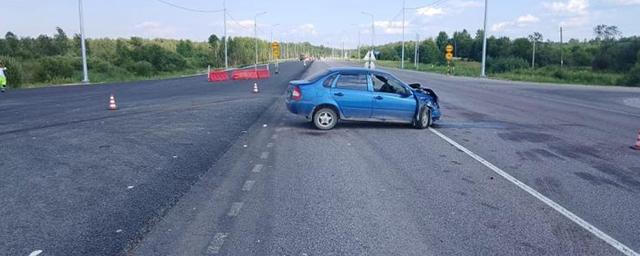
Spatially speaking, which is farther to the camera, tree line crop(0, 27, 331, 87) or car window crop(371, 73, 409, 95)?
tree line crop(0, 27, 331, 87)

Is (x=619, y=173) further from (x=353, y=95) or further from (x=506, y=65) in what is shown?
(x=506, y=65)

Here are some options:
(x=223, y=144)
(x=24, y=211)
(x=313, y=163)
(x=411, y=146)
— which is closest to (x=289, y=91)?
(x=223, y=144)

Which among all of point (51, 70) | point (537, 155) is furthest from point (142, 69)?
point (537, 155)

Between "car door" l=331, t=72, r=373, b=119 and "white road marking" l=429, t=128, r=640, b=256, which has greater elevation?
"car door" l=331, t=72, r=373, b=119

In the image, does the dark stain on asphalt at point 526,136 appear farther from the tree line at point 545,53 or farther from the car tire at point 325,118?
the tree line at point 545,53

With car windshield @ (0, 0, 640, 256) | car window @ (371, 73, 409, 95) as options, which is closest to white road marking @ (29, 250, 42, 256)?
car windshield @ (0, 0, 640, 256)

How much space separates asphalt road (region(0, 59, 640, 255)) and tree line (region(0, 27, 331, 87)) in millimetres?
28435

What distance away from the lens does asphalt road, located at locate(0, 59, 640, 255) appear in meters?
5.05

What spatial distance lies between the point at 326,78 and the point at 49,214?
8.10 metres

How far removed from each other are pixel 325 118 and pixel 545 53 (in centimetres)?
9232

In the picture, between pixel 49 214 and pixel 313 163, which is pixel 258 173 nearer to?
pixel 313 163

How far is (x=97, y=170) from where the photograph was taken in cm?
805

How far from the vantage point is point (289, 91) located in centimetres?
1330

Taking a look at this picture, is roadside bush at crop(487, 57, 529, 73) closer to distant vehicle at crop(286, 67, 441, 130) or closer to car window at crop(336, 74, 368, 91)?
distant vehicle at crop(286, 67, 441, 130)
